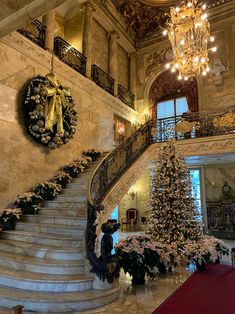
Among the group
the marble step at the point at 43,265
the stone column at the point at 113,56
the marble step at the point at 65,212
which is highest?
the stone column at the point at 113,56

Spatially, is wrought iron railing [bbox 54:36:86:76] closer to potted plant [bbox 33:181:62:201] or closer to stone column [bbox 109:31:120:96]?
stone column [bbox 109:31:120:96]

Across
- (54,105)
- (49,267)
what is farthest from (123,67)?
(49,267)

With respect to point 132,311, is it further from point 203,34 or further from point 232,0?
point 232,0

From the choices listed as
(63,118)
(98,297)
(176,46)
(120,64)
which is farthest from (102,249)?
(120,64)

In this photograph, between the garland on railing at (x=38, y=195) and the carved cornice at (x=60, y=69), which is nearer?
the garland on railing at (x=38, y=195)

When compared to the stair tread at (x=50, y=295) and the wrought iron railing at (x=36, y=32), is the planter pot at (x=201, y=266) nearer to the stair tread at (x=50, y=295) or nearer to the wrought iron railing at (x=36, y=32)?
the stair tread at (x=50, y=295)

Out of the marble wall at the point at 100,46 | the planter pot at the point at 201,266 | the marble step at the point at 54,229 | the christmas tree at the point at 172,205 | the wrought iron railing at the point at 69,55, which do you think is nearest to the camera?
the marble step at the point at 54,229

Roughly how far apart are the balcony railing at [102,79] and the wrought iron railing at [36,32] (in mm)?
2465

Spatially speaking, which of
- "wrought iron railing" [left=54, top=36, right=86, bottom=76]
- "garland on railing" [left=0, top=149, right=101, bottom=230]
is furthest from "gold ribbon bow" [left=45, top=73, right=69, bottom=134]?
"wrought iron railing" [left=54, top=36, right=86, bottom=76]

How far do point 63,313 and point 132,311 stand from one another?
0.87m

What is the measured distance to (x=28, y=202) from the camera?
568 cm

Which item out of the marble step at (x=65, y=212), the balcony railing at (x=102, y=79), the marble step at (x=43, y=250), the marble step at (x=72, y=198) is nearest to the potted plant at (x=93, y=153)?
the marble step at (x=72, y=198)

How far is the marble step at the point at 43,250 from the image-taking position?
12.8 feet

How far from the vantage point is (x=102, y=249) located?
3867mm
